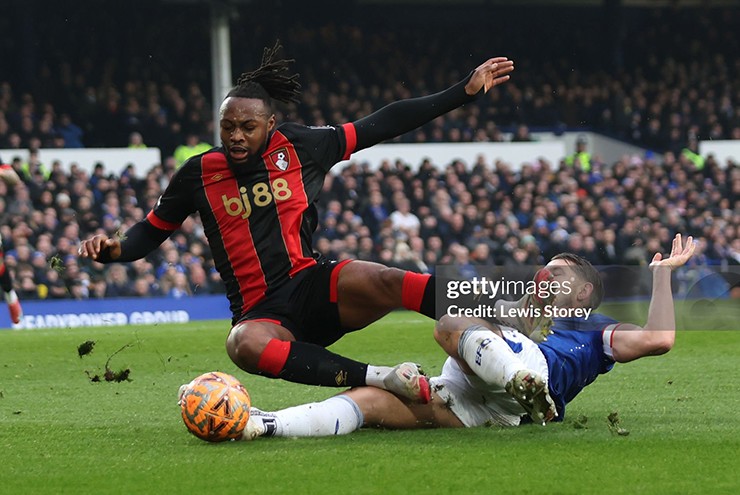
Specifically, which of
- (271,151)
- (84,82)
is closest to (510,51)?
(84,82)

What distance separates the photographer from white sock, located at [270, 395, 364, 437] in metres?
5.57

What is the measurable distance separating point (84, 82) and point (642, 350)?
1869cm

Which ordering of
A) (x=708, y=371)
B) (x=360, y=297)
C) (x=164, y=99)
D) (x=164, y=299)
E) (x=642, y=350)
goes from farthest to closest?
(x=164, y=99), (x=164, y=299), (x=708, y=371), (x=360, y=297), (x=642, y=350)

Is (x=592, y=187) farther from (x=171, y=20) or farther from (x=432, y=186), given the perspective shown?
(x=171, y=20)

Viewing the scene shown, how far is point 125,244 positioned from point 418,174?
14.1m

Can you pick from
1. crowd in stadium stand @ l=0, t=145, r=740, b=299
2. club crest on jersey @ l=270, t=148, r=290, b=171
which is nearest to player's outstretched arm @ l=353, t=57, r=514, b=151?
club crest on jersey @ l=270, t=148, r=290, b=171

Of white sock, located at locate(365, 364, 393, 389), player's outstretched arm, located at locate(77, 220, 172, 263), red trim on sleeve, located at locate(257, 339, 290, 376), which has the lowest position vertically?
white sock, located at locate(365, 364, 393, 389)

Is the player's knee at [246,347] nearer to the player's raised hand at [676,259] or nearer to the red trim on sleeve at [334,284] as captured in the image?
the red trim on sleeve at [334,284]

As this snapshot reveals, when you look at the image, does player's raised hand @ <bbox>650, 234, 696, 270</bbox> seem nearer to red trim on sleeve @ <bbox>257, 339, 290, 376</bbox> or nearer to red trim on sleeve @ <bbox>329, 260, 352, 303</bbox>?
red trim on sleeve @ <bbox>329, 260, 352, 303</bbox>

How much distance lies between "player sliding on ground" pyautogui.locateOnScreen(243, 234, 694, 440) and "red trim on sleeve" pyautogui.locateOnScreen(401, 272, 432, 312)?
33cm

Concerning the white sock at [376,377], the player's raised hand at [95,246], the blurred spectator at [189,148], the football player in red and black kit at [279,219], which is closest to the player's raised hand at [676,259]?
the football player in red and black kit at [279,219]

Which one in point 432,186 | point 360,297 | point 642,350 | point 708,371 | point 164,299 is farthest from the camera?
point 432,186

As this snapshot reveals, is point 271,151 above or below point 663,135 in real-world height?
above

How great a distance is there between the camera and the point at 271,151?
631 cm
